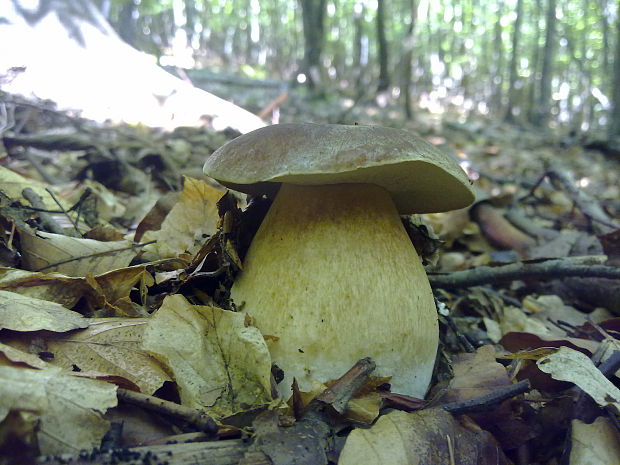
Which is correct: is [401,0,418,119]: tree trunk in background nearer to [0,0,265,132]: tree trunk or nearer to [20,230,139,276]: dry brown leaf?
[0,0,265,132]: tree trunk

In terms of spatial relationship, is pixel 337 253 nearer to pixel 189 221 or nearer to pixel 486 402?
pixel 486 402

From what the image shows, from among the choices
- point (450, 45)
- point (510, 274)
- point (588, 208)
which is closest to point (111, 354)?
point (510, 274)

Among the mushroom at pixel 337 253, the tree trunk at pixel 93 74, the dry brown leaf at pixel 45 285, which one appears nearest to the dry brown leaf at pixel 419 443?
the mushroom at pixel 337 253

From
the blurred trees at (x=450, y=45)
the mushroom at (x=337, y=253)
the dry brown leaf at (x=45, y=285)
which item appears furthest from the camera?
the blurred trees at (x=450, y=45)

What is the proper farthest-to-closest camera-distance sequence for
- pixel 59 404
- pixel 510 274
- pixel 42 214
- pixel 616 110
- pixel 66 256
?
1. pixel 616 110
2. pixel 510 274
3. pixel 42 214
4. pixel 66 256
5. pixel 59 404

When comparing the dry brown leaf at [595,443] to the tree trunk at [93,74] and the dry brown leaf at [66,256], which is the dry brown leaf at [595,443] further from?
the tree trunk at [93,74]
